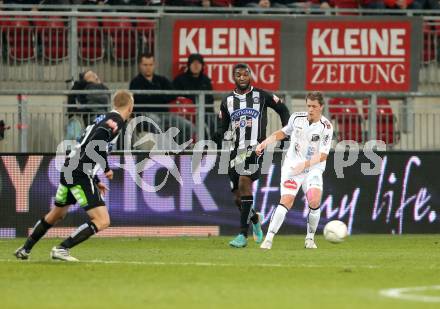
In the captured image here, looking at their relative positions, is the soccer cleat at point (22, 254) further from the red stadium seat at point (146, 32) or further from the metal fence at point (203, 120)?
the red stadium seat at point (146, 32)

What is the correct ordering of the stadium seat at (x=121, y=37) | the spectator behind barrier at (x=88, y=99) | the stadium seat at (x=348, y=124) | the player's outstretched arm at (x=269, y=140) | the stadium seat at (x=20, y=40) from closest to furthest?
the player's outstretched arm at (x=269, y=140) < the spectator behind barrier at (x=88, y=99) < the stadium seat at (x=348, y=124) < the stadium seat at (x=20, y=40) < the stadium seat at (x=121, y=37)

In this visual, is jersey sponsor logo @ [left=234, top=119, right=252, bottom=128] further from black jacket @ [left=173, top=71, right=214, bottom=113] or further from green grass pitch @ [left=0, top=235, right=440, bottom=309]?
black jacket @ [left=173, top=71, right=214, bottom=113]

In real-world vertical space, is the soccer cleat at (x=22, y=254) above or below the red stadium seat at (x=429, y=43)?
below

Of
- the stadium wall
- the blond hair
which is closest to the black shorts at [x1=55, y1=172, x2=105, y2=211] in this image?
the blond hair

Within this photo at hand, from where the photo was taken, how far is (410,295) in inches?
397

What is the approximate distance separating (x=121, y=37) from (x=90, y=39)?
1.82 feet

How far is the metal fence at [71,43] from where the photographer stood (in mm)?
19953

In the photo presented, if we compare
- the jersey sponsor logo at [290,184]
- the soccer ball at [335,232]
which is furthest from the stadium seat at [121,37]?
the soccer ball at [335,232]

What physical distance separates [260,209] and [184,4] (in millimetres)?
5012

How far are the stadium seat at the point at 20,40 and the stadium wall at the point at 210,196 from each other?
2727 millimetres

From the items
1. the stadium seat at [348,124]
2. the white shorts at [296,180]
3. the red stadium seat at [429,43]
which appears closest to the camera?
the white shorts at [296,180]

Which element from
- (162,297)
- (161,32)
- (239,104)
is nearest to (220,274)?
(162,297)

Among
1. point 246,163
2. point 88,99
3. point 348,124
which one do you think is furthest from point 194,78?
point 246,163

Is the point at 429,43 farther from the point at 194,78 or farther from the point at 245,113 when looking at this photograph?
the point at 245,113
